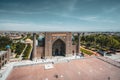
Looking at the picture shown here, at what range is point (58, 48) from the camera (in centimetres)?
3216

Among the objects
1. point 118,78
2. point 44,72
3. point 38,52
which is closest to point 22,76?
point 44,72

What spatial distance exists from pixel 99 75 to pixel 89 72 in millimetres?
1870

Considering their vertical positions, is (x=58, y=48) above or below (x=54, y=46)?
below

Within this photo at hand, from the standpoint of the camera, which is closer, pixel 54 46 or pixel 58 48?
pixel 54 46

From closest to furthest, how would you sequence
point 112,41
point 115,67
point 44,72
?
point 44,72 < point 115,67 < point 112,41

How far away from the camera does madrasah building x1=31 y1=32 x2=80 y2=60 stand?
29.1 metres

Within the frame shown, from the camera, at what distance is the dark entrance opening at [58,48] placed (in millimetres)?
31634

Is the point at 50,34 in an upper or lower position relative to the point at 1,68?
upper

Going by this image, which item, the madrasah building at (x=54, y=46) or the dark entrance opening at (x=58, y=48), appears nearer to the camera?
the madrasah building at (x=54, y=46)

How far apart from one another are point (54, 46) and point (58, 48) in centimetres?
137

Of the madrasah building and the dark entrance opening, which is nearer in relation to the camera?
the madrasah building

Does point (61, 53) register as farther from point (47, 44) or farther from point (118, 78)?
point (118, 78)

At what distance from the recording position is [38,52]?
28984 millimetres

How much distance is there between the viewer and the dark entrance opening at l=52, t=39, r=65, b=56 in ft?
104
